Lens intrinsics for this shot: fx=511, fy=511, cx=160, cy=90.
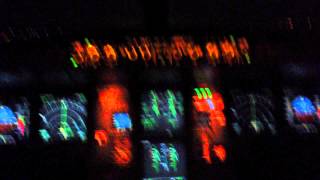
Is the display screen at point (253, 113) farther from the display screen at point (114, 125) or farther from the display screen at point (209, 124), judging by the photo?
the display screen at point (114, 125)

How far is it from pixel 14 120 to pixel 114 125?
993 millimetres

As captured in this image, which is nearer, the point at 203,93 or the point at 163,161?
the point at 163,161

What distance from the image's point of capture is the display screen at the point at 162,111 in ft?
16.6

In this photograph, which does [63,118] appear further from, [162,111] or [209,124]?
[209,124]

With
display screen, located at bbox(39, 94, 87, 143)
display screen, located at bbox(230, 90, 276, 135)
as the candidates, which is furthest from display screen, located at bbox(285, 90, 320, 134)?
display screen, located at bbox(39, 94, 87, 143)

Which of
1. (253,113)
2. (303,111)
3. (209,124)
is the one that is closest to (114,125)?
(209,124)

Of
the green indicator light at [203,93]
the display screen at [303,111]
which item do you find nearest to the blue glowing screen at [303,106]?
the display screen at [303,111]

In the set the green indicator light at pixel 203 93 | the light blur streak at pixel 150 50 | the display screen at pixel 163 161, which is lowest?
the display screen at pixel 163 161

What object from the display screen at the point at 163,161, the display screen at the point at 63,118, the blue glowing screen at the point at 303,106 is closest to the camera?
the display screen at the point at 163,161

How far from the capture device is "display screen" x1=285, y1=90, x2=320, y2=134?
5.10m

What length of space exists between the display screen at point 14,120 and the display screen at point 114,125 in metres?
0.72

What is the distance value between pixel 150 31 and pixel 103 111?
0.92 m

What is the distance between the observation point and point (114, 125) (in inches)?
199

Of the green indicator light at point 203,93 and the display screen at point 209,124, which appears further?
the green indicator light at point 203,93
